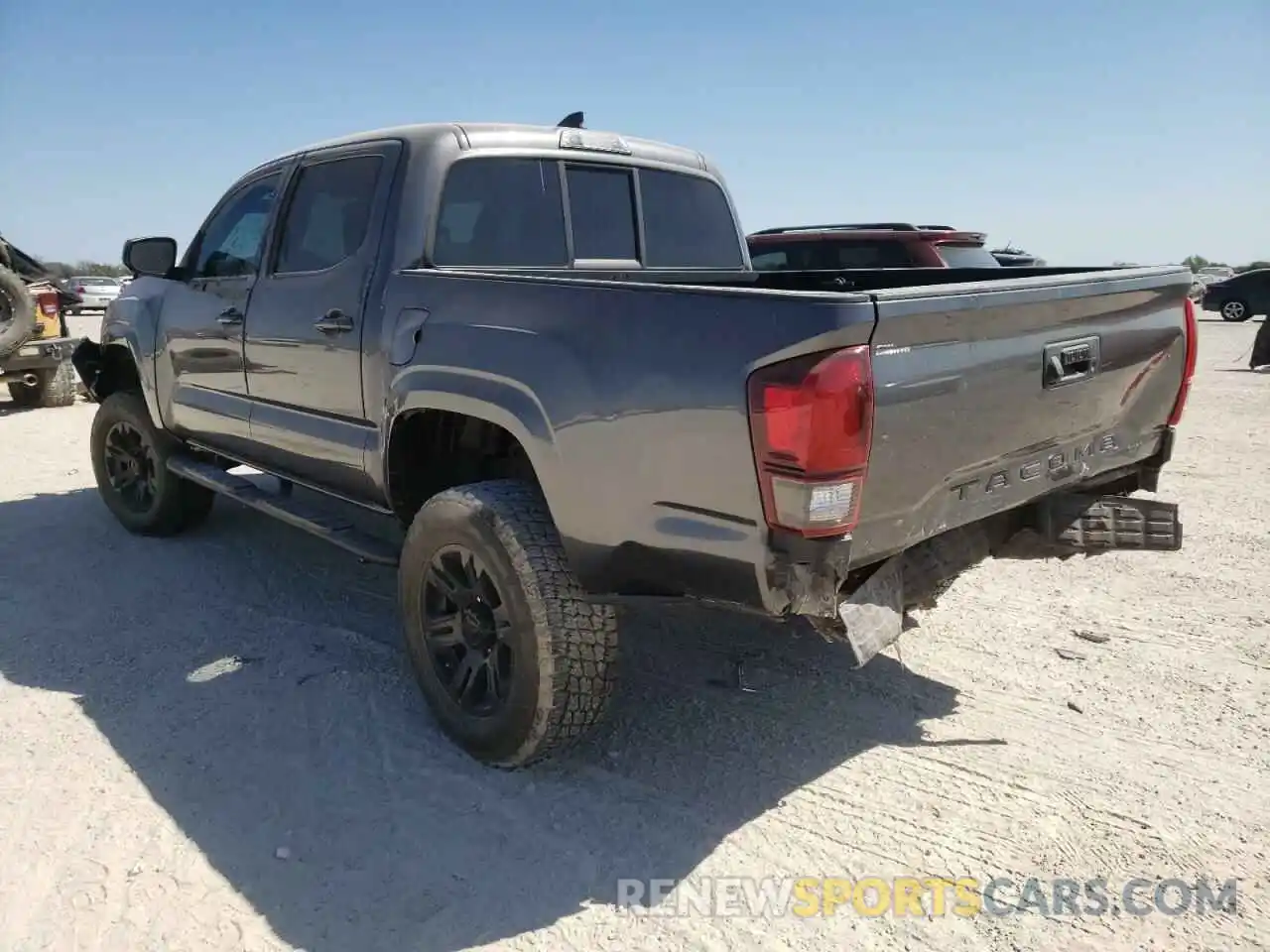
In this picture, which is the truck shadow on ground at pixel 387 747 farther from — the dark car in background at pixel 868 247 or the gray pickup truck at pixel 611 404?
the dark car in background at pixel 868 247

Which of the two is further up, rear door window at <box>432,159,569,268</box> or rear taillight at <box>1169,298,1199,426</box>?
rear door window at <box>432,159,569,268</box>

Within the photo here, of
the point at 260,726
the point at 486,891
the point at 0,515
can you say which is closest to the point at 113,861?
the point at 260,726

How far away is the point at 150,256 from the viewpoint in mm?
4867

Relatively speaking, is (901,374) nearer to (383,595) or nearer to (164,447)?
(383,595)

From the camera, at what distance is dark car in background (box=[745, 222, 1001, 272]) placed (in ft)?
30.4

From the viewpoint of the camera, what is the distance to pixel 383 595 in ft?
15.4

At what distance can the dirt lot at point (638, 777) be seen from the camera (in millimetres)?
2377

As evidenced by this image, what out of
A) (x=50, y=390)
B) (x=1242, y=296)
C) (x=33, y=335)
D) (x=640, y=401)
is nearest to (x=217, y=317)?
(x=640, y=401)

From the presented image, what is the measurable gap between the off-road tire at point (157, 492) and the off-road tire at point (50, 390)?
645 centimetres

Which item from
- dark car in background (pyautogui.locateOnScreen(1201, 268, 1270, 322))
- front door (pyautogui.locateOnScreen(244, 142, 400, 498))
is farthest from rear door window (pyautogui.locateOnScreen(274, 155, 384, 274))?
dark car in background (pyautogui.locateOnScreen(1201, 268, 1270, 322))

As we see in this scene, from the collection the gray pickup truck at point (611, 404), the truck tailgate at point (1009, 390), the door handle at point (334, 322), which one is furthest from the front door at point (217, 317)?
the truck tailgate at point (1009, 390)

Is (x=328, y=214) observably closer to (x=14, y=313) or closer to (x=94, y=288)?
(x=14, y=313)

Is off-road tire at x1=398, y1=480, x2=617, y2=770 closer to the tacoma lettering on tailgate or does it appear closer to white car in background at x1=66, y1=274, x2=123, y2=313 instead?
the tacoma lettering on tailgate

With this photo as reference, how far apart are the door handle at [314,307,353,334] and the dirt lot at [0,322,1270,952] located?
1341 millimetres
